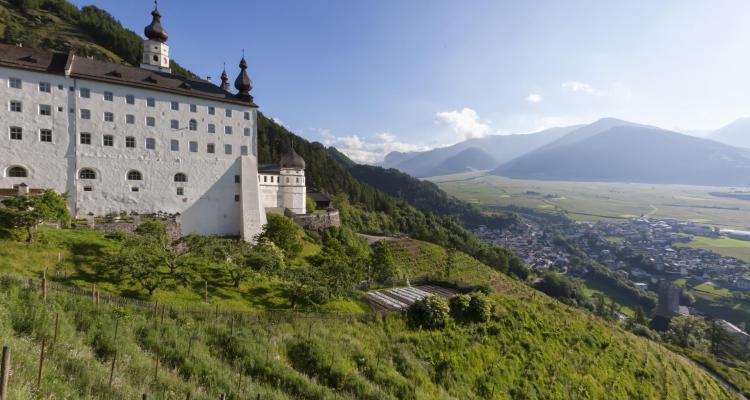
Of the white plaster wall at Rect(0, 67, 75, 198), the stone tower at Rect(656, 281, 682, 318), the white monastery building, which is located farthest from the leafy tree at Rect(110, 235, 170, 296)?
the stone tower at Rect(656, 281, 682, 318)

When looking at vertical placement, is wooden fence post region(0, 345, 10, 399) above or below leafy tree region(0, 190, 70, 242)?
below

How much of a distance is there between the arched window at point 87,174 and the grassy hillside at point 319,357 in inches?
Answer: 1118

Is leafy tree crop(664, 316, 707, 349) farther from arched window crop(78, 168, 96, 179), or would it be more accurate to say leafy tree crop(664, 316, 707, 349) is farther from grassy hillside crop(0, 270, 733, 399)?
arched window crop(78, 168, 96, 179)

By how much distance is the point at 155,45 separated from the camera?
177 ft

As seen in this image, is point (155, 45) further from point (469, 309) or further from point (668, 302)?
point (668, 302)

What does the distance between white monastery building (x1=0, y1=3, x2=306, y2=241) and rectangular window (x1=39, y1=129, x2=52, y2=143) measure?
8 cm

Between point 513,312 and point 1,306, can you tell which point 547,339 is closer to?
point 513,312

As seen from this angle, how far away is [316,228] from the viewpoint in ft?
201

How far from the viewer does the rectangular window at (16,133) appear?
3438 centimetres

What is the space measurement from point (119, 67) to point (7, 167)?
16246 mm

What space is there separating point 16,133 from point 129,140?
381 inches

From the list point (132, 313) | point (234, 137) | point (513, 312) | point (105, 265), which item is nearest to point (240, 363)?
point (132, 313)

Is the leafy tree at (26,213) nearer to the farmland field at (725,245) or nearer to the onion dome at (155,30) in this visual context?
the onion dome at (155,30)

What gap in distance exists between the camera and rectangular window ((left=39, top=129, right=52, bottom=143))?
1400 inches
